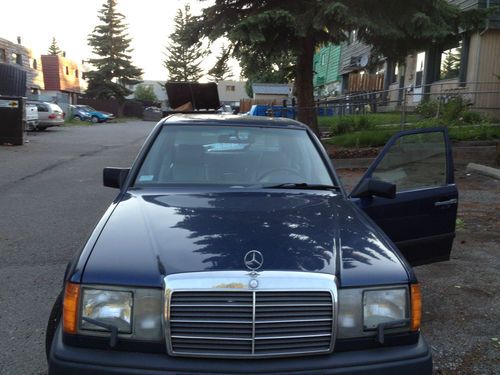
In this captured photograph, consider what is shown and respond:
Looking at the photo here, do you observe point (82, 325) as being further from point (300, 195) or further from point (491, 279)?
point (491, 279)

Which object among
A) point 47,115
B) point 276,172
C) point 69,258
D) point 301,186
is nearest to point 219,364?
point 301,186

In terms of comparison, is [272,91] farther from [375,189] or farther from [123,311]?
[123,311]

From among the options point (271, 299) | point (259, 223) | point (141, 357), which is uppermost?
point (259, 223)

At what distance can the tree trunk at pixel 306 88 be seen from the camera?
13.9 meters

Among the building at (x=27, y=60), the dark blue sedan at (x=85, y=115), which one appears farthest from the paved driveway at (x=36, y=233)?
the dark blue sedan at (x=85, y=115)

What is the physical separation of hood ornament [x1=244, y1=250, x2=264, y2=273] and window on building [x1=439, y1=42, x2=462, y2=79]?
16799 mm

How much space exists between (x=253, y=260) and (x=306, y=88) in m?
12.7

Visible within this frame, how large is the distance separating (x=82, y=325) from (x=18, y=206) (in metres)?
6.59

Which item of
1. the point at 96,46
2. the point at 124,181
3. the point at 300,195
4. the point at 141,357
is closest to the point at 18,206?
the point at 124,181

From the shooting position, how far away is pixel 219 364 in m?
2.23

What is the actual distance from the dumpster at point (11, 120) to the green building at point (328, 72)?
2130 cm

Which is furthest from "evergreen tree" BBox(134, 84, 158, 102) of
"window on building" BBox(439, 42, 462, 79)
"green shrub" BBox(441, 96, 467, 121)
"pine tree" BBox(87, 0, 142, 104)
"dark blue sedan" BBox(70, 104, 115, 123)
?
"green shrub" BBox(441, 96, 467, 121)

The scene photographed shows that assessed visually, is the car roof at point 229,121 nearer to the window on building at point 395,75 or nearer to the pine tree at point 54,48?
the window on building at point 395,75

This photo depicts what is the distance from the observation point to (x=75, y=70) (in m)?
62.3
